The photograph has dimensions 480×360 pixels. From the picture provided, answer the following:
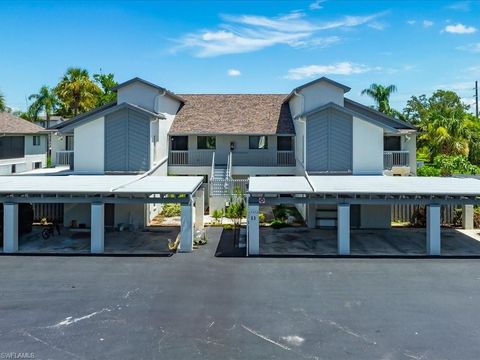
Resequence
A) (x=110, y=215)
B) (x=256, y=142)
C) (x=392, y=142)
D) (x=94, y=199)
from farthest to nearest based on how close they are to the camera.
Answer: (x=256, y=142)
(x=392, y=142)
(x=110, y=215)
(x=94, y=199)

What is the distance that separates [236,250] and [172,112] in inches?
614

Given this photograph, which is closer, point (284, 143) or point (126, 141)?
point (126, 141)

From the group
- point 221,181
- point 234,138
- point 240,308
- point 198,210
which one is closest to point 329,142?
point 221,181

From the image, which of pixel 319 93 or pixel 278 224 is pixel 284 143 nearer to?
pixel 319 93

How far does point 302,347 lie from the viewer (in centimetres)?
1019

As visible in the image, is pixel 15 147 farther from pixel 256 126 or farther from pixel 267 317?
pixel 267 317

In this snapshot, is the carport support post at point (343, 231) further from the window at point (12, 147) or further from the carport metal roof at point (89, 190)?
the window at point (12, 147)

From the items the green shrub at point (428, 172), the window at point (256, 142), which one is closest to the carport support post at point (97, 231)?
the window at point (256, 142)

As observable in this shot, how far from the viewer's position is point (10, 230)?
1903 centimetres

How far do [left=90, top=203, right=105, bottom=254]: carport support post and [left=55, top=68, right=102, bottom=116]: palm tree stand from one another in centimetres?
3095

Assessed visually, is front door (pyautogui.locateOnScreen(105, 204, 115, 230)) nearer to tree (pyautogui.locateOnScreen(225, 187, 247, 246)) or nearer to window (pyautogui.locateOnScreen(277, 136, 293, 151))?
tree (pyautogui.locateOnScreen(225, 187, 247, 246))

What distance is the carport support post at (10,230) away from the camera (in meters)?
19.0

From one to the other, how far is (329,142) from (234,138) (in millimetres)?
8182

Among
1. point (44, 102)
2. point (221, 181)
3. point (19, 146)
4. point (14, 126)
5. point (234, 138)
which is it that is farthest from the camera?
point (44, 102)
